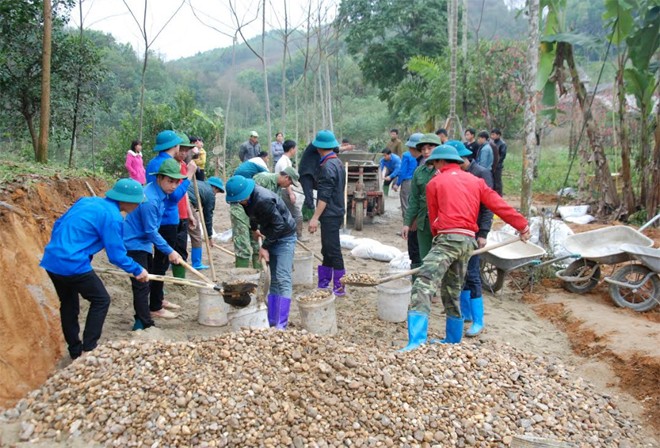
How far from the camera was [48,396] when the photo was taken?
10.4ft

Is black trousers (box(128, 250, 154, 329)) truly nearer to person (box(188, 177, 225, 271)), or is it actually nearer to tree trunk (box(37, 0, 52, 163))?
person (box(188, 177, 225, 271))

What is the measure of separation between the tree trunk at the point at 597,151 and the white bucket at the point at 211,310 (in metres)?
6.90

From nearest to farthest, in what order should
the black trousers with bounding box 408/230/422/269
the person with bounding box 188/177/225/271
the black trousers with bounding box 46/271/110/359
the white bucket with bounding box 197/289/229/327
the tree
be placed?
the black trousers with bounding box 46/271/110/359
the white bucket with bounding box 197/289/229/327
the black trousers with bounding box 408/230/422/269
the person with bounding box 188/177/225/271
the tree

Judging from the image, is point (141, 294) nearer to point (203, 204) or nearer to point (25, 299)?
point (25, 299)

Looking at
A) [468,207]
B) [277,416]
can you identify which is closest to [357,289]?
[468,207]

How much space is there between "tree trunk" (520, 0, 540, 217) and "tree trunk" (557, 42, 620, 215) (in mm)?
975

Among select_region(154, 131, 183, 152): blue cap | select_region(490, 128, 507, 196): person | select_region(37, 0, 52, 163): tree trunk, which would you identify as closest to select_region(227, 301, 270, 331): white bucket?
select_region(154, 131, 183, 152): blue cap

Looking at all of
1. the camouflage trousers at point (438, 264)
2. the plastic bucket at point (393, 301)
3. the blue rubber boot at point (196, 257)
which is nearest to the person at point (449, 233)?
the camouflage trousers at point (438, 264)

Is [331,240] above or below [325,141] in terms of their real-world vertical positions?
below

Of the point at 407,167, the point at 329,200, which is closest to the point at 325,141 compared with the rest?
the point at 329,200

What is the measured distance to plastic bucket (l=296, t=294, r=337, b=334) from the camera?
14.2 feet

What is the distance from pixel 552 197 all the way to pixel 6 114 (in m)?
13.2

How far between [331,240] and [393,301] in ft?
3.34

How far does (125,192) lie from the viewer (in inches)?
148
